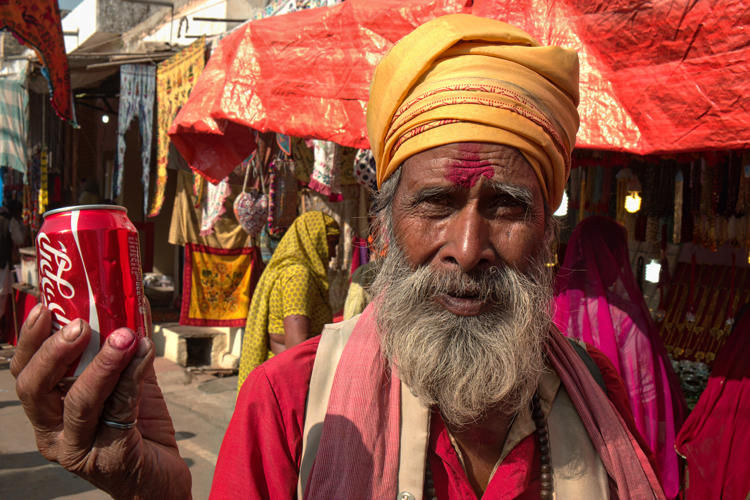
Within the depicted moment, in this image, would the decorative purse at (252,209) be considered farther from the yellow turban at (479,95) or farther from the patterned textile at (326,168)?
the yellow turban at (479,95)

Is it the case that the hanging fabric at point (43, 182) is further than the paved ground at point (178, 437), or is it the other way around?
the hanging fabric at point (43, 182)

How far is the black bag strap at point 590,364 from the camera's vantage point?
1.58 metres

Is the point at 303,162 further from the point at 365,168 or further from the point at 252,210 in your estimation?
the point at 365,168

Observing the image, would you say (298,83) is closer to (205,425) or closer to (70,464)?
(70,464)

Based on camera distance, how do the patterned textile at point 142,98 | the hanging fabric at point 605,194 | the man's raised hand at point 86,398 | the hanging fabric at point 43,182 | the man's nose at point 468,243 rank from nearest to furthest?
the man's raised hand at point 86,398 → the man's nose at point 468,243 → the hanging fabric at point 605,194 → the patterned textile at point 142,98 → the hanging fabric at point 43,182

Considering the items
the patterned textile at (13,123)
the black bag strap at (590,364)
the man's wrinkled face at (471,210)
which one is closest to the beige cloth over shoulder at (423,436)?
the black bag strap at (590,364)

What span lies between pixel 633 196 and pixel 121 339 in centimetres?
466

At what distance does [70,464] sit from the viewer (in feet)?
2.87

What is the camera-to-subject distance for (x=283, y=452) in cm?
120

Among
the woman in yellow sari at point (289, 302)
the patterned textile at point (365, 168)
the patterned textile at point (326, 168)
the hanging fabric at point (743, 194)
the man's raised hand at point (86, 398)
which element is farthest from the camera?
the patterned textile at point (326, 168)

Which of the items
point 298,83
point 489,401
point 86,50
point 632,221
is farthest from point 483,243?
point 86,50

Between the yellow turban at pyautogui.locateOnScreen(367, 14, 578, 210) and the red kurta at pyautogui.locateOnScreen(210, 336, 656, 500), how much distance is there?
2.18 feet

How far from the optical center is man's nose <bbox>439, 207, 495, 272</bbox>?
4.28 feet

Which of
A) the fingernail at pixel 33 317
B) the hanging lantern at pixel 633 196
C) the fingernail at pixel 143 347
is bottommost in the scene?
the fingernail at pixel 143 347
